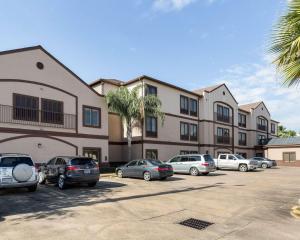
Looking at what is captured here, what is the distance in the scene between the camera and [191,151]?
3738cm

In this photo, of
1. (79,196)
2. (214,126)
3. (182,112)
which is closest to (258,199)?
(79,196)

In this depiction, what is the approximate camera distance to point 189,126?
122ft

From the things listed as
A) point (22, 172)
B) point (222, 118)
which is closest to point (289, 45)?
point (22, 172)

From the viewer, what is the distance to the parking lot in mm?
7461

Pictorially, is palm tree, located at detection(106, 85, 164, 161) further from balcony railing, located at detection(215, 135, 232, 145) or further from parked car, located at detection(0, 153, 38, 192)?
balcony railing, located at detection(215, 135, 232, 145)

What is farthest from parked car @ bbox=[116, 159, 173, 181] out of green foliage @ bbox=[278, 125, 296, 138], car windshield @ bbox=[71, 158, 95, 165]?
green foliage @ bbox=[278, 125, 296, 138]

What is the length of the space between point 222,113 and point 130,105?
19838mm

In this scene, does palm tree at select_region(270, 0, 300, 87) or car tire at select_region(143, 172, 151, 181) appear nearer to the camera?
palm tree at select_region(270, 0, 300, 87)

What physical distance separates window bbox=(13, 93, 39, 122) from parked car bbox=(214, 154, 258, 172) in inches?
766

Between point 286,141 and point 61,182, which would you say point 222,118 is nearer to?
point 286,141

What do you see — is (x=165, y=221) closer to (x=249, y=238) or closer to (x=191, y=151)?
(x=249, y=238)

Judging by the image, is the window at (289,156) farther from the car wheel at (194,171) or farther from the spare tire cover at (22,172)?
the spare tire cover at (22,172)

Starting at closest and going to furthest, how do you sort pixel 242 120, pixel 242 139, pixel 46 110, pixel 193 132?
pixel 46 110 → pixel 193 132 → pixel 242 139 → pixel 242 120

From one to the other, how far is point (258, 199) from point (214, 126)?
28.8 metres
